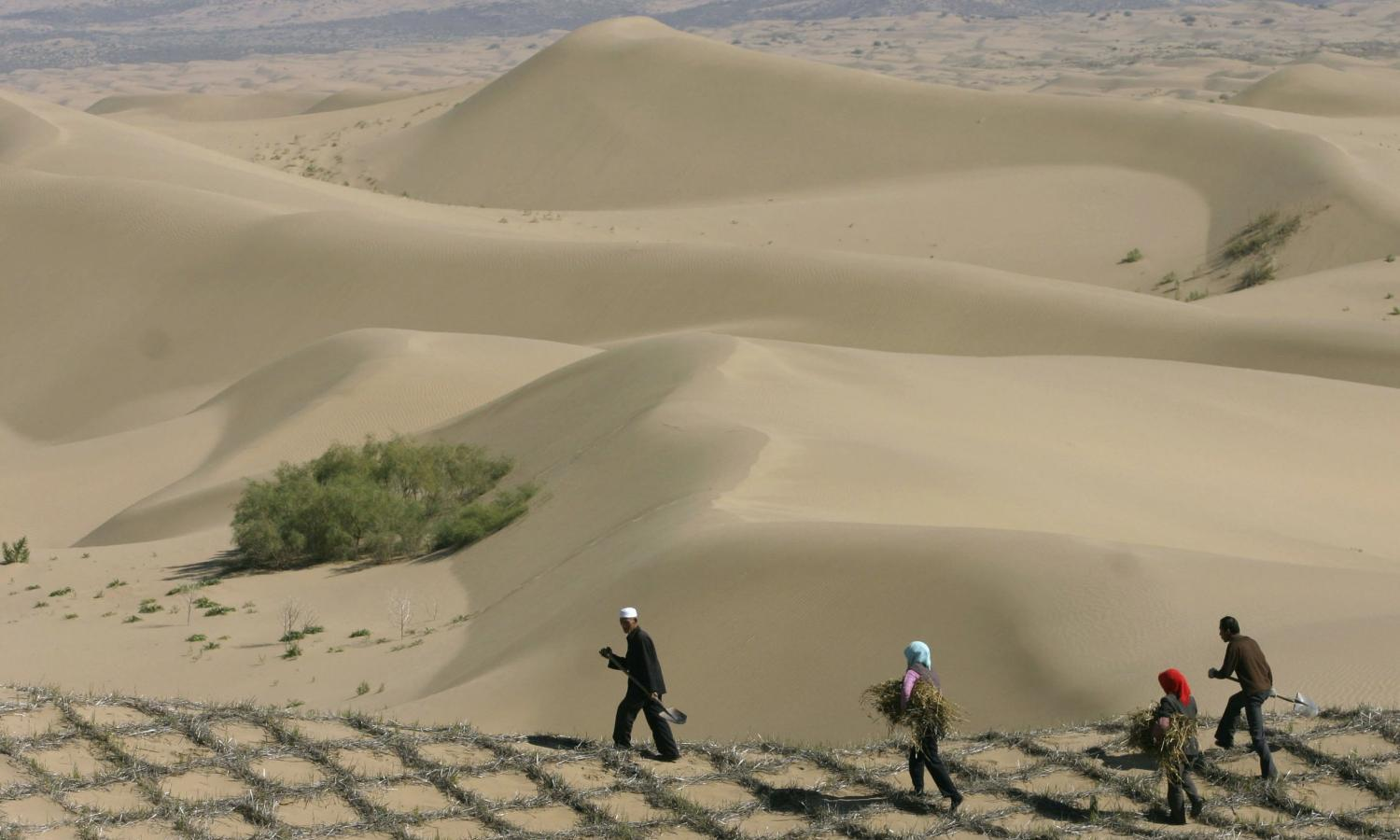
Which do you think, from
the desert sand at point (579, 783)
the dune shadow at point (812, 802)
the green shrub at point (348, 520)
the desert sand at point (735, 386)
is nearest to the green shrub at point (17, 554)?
the desert sand at point (735, 386)

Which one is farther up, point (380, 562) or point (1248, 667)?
point (1248, 667)

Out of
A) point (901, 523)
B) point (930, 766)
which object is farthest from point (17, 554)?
point (930, 766)

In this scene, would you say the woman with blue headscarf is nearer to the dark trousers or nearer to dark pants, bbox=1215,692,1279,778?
the dark trousers

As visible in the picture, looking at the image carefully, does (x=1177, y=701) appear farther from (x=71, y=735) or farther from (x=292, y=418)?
(x=292, y=418)

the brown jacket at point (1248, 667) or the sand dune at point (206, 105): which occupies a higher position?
the brown jacket at point (1248, 667)

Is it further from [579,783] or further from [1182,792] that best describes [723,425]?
[1182,792]

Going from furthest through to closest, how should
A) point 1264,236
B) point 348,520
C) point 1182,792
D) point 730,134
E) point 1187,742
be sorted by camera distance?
point 730,134
point 1264,236
point 348,520
point 1182,792
point 1187,742

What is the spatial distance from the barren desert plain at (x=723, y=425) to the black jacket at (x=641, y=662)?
57 cm

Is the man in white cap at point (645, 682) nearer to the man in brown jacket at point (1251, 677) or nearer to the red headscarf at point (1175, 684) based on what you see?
the red headscarf at point (1175, 684)

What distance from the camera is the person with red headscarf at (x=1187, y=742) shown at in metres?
8.91

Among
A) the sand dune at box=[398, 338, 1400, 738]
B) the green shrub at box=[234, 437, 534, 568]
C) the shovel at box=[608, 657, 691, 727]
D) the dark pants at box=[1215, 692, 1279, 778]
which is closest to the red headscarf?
the dark pants at box=[1215, 692, 1279, 778]

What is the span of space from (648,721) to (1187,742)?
3.38m

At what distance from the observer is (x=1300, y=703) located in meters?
9.98

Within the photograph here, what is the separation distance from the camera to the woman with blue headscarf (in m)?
9.16
